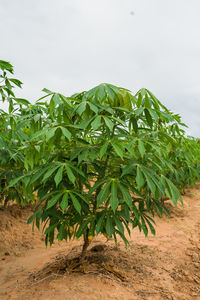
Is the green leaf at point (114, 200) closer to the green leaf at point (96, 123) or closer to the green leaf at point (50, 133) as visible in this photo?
the green leaf at point (96, 123)

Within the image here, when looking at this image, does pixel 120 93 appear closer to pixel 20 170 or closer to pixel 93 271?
pixel 93 271

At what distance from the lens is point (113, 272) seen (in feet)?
6.26

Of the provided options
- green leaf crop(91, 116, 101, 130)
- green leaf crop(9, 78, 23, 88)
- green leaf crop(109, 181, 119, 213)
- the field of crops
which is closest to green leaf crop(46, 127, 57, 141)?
the field of crops

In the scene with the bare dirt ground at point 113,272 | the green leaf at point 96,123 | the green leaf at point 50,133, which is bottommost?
the bare dirt ground at point 113,272

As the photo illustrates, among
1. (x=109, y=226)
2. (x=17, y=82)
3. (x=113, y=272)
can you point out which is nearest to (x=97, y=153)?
(x=109, y=226)

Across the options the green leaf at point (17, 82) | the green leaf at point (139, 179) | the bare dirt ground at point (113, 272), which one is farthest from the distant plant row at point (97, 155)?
the green leaf at point (17, 82)

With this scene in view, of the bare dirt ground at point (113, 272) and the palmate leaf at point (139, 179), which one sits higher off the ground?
the palmate leaf at point (139, 179)

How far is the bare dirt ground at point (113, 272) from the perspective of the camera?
5.66 feet

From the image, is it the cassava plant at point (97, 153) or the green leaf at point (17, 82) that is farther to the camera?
the green leaf at point (17, 82)

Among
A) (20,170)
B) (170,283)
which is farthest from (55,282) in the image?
(20,170)

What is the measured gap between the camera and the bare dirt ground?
1726mm

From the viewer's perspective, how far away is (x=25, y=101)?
252cm

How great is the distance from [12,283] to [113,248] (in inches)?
39.0

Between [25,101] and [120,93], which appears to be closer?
[120,93]
